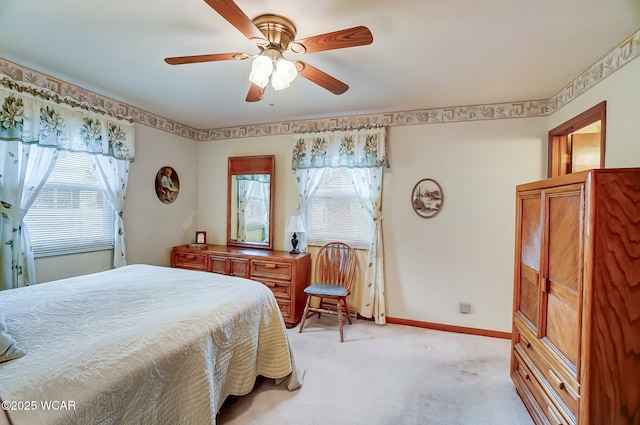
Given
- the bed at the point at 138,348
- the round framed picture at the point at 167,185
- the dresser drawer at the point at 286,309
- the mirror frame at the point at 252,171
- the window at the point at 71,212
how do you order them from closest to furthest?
1. the bed at the point at 138,348
2. the window at the point at 71,212
3. the dresser drawer at the point at 286,309
4. the round framed picture at the point at 167,185
5. the mirror frame at the point at 252,171

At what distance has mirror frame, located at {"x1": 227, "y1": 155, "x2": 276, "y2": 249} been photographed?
370 centimetres

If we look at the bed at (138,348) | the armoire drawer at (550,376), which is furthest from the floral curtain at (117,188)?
the armoire drawer at (550,376)

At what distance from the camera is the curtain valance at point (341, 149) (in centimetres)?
323

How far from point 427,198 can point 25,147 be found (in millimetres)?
3734

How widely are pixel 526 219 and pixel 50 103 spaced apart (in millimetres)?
3891

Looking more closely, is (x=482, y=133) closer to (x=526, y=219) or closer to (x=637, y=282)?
(x=526, y=219)

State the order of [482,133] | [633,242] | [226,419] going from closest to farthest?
[633,242] < [226,419] < [482,133]

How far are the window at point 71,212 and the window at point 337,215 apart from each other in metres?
2.23

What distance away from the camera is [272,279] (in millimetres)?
3189

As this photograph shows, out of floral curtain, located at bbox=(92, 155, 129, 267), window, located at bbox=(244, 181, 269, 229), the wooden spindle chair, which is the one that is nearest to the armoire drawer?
the wooden spindle chair

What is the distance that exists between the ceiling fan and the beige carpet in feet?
6.76

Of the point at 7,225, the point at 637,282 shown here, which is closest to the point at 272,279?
the point at 7,225

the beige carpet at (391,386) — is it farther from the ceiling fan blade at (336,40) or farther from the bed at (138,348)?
the ceiling fan blade at (336,40)

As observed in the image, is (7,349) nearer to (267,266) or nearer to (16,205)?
(16,205)
